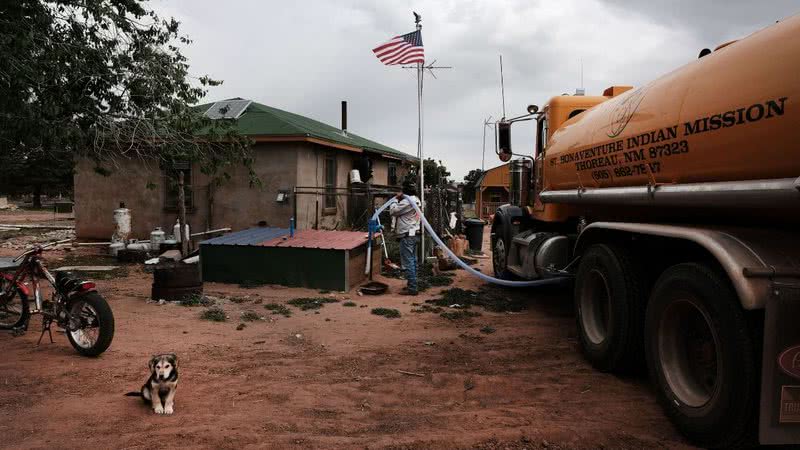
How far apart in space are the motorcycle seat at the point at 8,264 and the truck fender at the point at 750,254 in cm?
691

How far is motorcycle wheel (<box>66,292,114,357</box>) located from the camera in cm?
521

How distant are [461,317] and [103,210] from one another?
1238 centimetres

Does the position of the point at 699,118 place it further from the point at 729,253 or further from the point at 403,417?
the point at 403,417

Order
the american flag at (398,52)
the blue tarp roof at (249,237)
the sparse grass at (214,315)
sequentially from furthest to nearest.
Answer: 1. the american flag at (398,52)
2. the blue tarp roof at (249,237)
3. the sparse grass at (214,315)

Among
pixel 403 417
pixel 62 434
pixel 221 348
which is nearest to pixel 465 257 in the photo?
pixel 221 348

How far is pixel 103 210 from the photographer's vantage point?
15.3 meters

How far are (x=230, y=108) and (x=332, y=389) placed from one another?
45.6 feet

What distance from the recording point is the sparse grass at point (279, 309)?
7.70 metres

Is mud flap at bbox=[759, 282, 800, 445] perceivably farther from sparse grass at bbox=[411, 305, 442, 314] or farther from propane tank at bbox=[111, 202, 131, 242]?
propane tank at bbox=[111, 202, 131, 242]

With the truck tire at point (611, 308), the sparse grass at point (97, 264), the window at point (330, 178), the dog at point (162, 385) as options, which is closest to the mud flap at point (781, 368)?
the truck tire at point (611, 308)

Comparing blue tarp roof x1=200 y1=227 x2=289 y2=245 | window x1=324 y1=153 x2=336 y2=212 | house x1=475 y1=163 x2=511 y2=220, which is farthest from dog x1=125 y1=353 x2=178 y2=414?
house x1=475 y1=163 x2=511 y2=220

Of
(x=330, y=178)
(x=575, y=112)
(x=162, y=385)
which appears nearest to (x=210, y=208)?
(x=330, y=178)

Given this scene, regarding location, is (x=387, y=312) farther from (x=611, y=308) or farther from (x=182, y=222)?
(x=182, y=222)

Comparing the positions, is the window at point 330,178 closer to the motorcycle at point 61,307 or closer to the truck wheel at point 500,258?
the truck wheel at point 500,258
